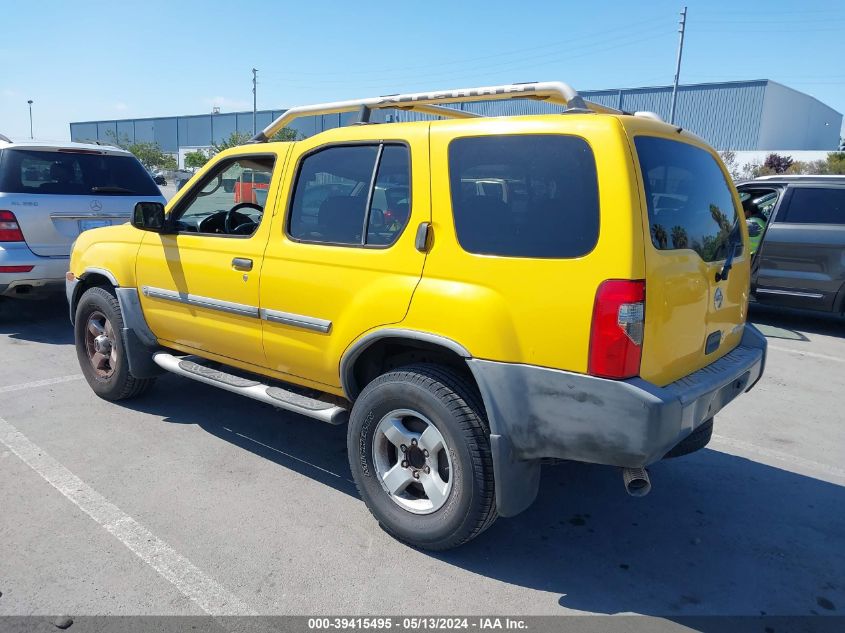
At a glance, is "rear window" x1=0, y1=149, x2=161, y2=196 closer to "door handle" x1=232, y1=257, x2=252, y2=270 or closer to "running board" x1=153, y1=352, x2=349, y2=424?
"running board" x1=153, y1=352, x2=349, y2=424

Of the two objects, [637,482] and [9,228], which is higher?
[9,228]

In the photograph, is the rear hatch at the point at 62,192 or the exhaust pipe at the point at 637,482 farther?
the rear hatch at the point at 62,192

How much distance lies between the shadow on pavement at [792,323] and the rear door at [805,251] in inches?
16.0

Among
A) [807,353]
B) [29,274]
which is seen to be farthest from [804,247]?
[29,274]

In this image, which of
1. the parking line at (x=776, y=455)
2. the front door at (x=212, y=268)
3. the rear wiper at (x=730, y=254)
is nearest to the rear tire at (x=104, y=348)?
the front door at (x=212, y=268)

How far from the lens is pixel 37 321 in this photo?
7832 mm

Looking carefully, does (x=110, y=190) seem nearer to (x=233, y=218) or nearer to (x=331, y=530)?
(x=233, y=218)

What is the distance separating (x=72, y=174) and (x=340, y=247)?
5240 mm

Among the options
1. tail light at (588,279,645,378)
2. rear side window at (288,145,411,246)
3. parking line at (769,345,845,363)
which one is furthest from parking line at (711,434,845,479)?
parking line at (769,345,845,363)

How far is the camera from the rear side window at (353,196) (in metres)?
3.28

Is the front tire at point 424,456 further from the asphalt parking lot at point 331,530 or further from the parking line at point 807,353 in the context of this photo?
the parking line at point 807,353

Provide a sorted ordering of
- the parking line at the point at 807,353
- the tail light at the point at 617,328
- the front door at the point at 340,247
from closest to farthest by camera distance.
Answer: the tail light at the point at 617,328, the front door at the point at 340,247, the parking line at the point at 807,353

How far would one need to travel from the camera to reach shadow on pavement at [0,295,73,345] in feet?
23.2

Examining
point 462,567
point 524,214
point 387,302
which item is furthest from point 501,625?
point 524,214
